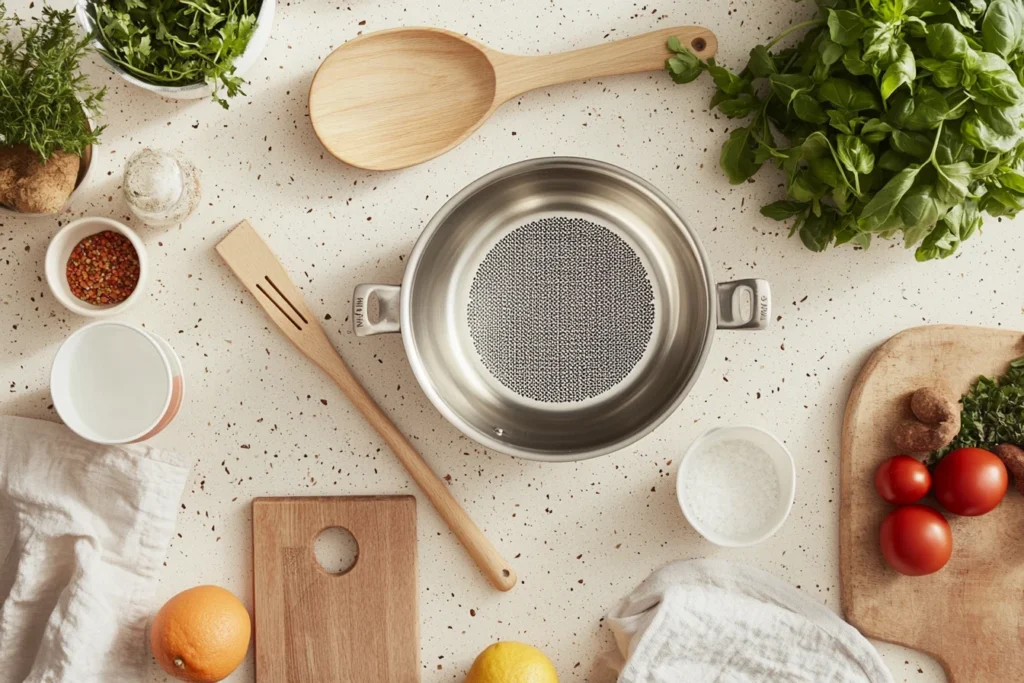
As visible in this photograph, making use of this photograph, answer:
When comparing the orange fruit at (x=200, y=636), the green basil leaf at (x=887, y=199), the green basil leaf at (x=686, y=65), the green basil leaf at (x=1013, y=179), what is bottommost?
the orange fruit at (x=200, y=636)

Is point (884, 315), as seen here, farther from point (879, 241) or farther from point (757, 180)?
point (757, 180)

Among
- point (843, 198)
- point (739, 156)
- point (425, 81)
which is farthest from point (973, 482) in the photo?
point (425, 81)

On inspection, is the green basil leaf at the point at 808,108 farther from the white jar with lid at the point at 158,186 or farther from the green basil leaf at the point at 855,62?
the white jar with lid at the point at 158,186

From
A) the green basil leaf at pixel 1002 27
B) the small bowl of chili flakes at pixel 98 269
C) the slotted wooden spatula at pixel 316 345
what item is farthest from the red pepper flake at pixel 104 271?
the green basil leaf at pixel 1002 27

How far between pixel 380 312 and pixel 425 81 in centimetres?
30

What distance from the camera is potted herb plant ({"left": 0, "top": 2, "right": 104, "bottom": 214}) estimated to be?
32.8 inches

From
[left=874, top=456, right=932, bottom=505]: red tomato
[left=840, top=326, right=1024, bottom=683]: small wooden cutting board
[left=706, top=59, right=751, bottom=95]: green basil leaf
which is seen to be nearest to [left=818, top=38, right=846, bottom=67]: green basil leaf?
[left=706, top=59, right=751, bottom=95]: green basil leaf

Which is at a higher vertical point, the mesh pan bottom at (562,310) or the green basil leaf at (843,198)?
the green basil leaf at (843,198)

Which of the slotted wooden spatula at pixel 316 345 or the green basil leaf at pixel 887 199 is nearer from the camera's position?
the green basil leaf at pixel 887 199

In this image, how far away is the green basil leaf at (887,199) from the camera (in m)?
0.81

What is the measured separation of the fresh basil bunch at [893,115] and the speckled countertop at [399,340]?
0.06 m

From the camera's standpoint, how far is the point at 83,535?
0.94 meters

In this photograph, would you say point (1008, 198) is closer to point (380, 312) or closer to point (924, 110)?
point (924, 110)

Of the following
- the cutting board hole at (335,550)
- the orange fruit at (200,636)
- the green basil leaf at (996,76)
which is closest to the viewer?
the green basil leaf at (996,76)
